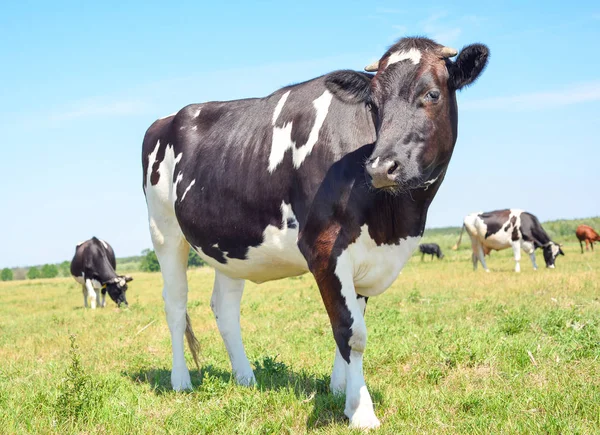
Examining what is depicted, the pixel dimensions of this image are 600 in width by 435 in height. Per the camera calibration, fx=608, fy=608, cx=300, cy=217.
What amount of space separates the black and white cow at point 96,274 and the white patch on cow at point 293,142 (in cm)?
1506

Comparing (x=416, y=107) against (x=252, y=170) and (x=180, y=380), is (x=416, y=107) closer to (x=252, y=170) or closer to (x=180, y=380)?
(x=252, y=170)

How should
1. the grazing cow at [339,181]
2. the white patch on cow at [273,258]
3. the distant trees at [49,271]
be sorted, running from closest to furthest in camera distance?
the grazing cow at [339,181], the white patch on cow at [273,258], the distant trees at [49,271]

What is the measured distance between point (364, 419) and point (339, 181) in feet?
5.88

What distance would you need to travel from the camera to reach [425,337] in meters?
7.67

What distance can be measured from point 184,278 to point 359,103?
10.8 ft

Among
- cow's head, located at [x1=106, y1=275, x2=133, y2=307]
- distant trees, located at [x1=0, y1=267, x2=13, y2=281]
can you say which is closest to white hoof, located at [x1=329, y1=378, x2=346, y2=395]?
cow's head, located at [x1=106, y1=275, x2=133, y2=307]

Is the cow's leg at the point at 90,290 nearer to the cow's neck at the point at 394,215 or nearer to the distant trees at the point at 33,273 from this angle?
the cow's neck at the point at 394,215

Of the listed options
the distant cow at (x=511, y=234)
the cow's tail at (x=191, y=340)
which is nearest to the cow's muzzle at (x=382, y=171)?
the cow's tail at (x=191, y=340)

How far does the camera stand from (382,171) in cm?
404

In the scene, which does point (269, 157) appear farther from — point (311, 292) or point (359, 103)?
point (311, 292)

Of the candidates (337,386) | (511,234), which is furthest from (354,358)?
(511,234)

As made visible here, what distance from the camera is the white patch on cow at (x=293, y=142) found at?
16.5 feet

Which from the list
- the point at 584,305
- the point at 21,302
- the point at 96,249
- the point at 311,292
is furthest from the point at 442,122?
the point at 21,302

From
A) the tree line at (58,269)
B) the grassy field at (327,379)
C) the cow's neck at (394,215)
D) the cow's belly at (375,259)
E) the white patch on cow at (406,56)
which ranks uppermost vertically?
the white patch on cow at (406,56)
